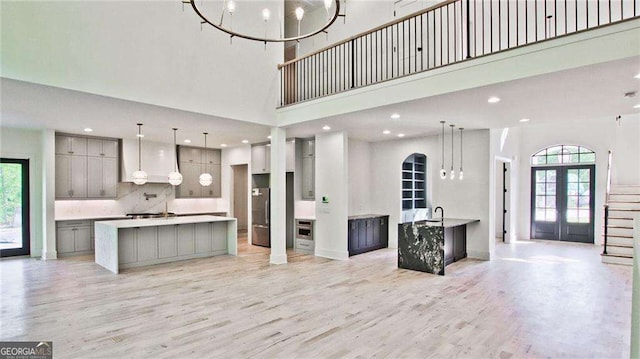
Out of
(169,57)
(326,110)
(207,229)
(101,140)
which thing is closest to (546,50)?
(326,110)

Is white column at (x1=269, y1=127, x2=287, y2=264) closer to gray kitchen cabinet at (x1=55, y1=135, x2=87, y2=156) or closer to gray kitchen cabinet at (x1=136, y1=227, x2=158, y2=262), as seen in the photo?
gray kitchen cabinet at (x1=136, y1=227, x2=158, y2=262)

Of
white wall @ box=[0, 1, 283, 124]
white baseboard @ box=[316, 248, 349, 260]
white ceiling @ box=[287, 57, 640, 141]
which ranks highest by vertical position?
white wall @ box=[0, 1, 283, 124]

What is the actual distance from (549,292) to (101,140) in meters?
9.71

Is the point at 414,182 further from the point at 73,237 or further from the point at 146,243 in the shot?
the point at 73,237

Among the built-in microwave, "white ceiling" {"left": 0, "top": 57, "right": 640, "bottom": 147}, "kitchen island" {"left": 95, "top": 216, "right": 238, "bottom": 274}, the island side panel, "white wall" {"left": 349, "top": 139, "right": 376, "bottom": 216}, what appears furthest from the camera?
"white wall" {"left": 349, "top": 139, "right": 376, "bottom": 216}

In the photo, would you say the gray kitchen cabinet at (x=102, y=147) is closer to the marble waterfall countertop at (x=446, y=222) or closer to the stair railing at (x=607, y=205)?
the marble waterfall countertop at (x=446, y=222)

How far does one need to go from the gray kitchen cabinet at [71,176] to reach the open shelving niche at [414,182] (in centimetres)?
783

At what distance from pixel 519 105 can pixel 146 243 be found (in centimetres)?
694

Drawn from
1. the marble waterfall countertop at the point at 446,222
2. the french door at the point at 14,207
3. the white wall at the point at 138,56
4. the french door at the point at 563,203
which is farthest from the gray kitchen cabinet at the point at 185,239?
the french door at the point at 563,203

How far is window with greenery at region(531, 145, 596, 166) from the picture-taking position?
9359 millimetres

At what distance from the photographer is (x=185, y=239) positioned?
735 centimetres

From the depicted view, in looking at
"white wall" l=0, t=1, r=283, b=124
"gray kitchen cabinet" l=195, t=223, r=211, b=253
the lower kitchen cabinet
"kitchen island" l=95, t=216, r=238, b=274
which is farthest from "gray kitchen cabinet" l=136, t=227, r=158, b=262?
the lower kitchen cabinet

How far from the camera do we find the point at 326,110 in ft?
20.1

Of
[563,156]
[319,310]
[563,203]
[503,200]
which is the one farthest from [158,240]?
[563,156]
